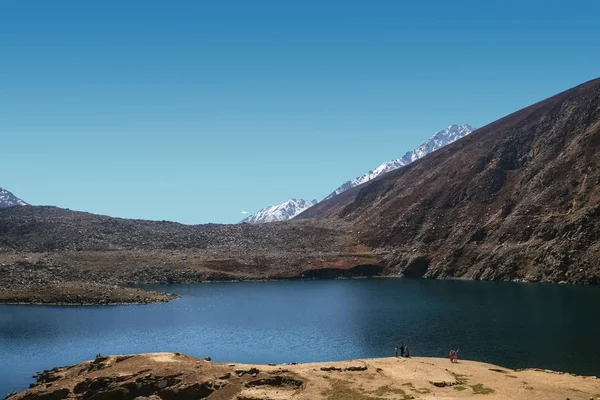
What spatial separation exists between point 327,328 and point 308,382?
44.8m

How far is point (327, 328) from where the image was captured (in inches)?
3703

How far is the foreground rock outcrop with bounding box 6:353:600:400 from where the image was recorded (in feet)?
153

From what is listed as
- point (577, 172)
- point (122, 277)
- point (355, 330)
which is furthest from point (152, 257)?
point (577, 172)

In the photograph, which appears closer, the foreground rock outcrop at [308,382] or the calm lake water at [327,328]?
the foreground rock outcrop at [308,382]

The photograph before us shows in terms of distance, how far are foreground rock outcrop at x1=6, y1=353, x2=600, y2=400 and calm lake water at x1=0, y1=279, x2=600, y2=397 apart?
10567mm

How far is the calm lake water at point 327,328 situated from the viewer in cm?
7212

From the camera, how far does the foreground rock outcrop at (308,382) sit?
4672 cm

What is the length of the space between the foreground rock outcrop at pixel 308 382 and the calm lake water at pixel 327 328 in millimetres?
10567

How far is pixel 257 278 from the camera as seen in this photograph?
192 metres

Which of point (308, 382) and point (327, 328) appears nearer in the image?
point (308, 382)

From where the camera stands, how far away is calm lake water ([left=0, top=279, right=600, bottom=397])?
72.1 meters

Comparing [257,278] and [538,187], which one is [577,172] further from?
[257,278]

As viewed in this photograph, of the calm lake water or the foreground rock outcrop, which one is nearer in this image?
the foreground rock outcrop

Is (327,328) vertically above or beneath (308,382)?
beneath
